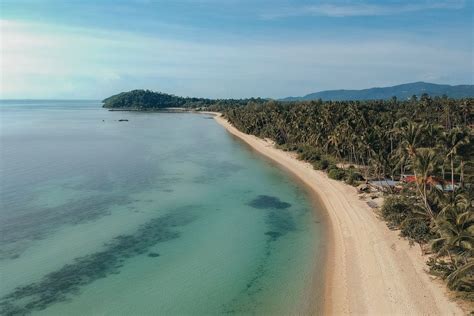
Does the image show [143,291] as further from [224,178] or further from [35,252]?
[224,178]

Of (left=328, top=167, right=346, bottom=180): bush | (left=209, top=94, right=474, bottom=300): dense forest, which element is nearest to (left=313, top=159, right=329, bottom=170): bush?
(left=209, top=94, right=474, bottom=300): dense forest

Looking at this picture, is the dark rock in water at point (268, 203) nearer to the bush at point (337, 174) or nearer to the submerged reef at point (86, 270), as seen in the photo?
the submerged reef at point (86, 270)

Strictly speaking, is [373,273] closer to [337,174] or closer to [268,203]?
[268,203]

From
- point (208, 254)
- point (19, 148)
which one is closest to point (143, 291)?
point (208, 254)

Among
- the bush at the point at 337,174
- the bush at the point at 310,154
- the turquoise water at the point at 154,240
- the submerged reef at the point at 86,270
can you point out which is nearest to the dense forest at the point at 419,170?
the bush at the point at 337,174

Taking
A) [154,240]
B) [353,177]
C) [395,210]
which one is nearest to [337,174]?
[353,177]

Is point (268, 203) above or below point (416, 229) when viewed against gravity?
below

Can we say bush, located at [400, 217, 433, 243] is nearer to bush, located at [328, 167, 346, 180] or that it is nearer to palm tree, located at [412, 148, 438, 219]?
palm tree, located at [412, 148, 438, 219]

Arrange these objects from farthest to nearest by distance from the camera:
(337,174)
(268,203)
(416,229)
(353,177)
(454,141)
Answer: (337,174)
(353,177)
(268,203)
(454,141)
(416,229)
